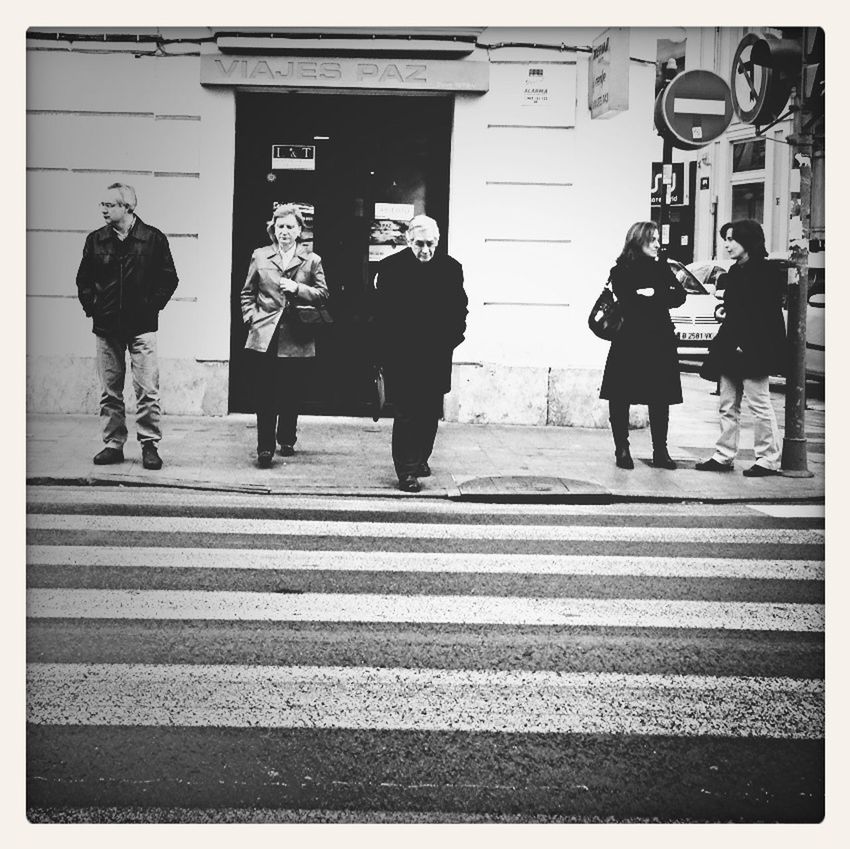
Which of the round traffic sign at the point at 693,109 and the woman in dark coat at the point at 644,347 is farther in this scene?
the woman in dark coat at the point at 644,347

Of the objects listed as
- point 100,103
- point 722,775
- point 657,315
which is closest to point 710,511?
point 657,315

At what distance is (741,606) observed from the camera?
4555mm

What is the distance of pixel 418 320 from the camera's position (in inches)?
197

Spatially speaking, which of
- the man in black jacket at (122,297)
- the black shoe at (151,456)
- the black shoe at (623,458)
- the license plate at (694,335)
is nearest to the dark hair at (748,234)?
the license plate at (694,335)

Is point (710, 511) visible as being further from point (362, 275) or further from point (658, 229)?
point (362, 275)

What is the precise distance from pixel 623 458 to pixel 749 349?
610mm

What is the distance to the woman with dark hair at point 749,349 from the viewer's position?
15.0 ft

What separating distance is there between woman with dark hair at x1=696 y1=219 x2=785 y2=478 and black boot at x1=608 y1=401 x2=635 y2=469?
0.87ft

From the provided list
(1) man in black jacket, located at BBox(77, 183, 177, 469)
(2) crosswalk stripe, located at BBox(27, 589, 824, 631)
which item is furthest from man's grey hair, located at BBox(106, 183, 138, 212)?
(2) crosswalk stripe, located at BBox(27, 589, 824, 631)

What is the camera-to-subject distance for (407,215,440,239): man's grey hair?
4934 mm

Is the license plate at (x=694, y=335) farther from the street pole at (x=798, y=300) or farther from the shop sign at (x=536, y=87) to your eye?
the shop sign at (x=536, y=87)

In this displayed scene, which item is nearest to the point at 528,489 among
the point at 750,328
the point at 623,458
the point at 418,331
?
the point at 623,458

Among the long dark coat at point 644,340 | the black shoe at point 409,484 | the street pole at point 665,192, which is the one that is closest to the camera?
the street pole at point 665,192

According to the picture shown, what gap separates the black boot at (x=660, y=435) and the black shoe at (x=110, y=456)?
77.1 inches
